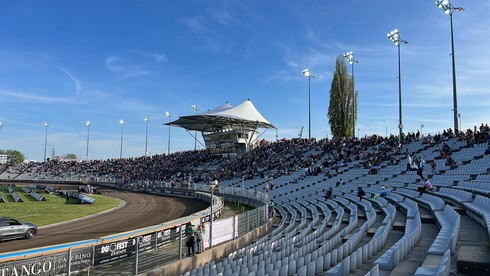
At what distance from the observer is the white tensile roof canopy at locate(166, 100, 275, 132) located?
68537mm

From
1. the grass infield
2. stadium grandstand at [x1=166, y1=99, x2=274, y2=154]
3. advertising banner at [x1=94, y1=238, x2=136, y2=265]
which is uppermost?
stadium grandstand at [x1=166, y1=99, x2=274, y2=154]

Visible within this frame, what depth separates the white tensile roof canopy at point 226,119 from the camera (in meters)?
68.5

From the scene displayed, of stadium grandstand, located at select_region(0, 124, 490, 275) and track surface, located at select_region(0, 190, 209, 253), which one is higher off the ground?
stadium grandstand, located at select_region(0, 124, 490, 275)

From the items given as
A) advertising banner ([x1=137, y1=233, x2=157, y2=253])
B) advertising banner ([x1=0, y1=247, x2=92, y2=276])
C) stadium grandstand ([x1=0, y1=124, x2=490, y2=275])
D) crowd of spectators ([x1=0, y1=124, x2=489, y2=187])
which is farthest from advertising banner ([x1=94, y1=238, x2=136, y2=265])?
crowd of spectators ([x1=0, y1=124, x2=489, y2=187])

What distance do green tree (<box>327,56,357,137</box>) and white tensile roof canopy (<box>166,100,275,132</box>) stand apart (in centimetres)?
1344

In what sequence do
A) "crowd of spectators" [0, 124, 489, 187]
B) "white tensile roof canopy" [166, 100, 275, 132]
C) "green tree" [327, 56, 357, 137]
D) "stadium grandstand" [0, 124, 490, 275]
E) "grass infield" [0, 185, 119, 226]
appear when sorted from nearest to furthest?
"stadium grandstand" [0, 124, 490, 275]
"grass infield" [0, 185, 119, 226]
"crowd of spectators" [0, 124, 489, 187]
"green tree" [327, 56, 357, 137]
"white tensile roof canopy" [166, 100, 275, 132]

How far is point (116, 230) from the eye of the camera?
76.5 ft

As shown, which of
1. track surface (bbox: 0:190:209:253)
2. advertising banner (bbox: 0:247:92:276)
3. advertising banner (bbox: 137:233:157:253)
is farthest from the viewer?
track surface (bbox: 0:190:209:253)

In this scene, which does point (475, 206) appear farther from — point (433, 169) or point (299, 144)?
point (299, 144)

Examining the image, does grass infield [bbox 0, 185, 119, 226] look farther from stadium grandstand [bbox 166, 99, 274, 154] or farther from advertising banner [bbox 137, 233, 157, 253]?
stadium grandstand [bbox 166, 99, 274, 154]

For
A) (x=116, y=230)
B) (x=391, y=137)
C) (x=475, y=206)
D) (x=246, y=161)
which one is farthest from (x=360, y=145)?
(x=475, y=206)

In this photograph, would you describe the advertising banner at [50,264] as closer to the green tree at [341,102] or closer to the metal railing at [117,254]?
the metal railing at [117,254]

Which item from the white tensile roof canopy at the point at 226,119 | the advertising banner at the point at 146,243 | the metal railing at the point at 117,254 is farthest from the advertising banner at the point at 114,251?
the white tensile roof canopy at the point at 226,119

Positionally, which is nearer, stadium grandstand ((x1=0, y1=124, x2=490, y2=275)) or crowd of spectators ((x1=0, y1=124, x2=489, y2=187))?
stadium grandstand ((x1=0, y1=124, x2=490, y2=275))
